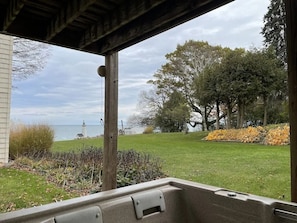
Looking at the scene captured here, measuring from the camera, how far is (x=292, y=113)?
1.34 metres

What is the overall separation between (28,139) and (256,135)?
397cm

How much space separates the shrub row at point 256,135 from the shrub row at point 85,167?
1.28 m

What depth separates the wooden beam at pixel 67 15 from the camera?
66.0 inches

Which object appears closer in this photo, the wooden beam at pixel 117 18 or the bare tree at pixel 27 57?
the wooden beam at pixel 117 18

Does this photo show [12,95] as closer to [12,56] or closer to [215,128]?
[12,56]

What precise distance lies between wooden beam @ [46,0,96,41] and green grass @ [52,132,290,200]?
2.73m

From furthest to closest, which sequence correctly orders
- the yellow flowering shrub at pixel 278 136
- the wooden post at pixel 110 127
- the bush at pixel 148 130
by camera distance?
the bush at pixel 148 130 < the yellow flowering shrub at pixel 278 136 < the wooden post at pixel 110 127

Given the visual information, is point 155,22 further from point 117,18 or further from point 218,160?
point 218,160

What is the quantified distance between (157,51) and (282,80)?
8.30 feet

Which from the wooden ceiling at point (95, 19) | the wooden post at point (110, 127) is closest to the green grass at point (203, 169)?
the wooden post at point (110, 127)

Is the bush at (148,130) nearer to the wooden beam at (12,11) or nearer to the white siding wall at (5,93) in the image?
the white siding wall at (5,93)

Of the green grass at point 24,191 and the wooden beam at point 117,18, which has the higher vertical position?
the wooden beam at point 117,18

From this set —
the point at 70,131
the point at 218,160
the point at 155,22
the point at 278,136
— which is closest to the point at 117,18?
the point at 155,22

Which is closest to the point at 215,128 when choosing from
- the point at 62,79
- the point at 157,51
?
the point at 157,51
